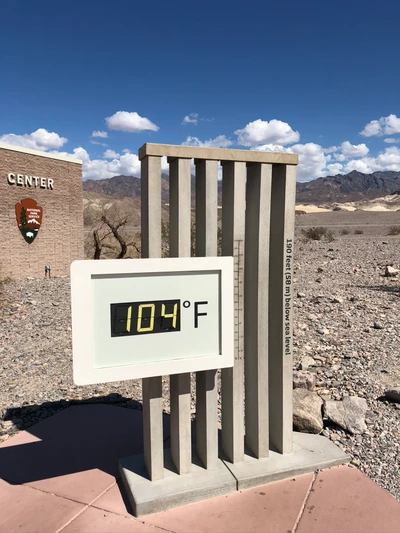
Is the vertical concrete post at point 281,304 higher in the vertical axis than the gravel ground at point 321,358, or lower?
higher

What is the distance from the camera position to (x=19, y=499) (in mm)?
3135

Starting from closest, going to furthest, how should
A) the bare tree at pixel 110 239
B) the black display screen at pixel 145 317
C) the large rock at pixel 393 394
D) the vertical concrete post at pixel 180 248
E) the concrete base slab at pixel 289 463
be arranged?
1. the black display screen at pixel 145 317
2. the vertical concrete post at pixel 180 248
3. the concrete base slab at pixel 289 463
4. the large rock at pixel 393 394
5. the bare tree at pixel 110 239

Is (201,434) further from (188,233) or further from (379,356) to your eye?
(379,356)

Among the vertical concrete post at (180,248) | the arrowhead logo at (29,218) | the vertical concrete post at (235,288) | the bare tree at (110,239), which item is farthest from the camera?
the bare tree at (110,239)

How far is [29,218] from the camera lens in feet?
52.1

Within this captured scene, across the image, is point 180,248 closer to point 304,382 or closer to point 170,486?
point 170,486

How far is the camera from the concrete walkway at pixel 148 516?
2.87 m

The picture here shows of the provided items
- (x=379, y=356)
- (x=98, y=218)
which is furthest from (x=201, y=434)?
(x=98, y=218)

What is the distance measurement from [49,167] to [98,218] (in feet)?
21.4

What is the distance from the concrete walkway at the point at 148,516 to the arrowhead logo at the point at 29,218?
1302 cm

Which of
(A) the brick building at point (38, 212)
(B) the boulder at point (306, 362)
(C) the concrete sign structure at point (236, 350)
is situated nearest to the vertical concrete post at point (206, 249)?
(C) the concrete sign structure at point (236, 350)

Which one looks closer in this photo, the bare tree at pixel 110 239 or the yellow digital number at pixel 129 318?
the yellow digital number at pixel 129 318

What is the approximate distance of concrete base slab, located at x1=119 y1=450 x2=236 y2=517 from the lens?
119 inches

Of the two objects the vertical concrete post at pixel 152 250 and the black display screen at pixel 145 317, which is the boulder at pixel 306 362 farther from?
the black display screen at pixel 145 317
